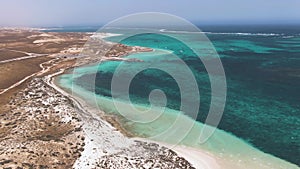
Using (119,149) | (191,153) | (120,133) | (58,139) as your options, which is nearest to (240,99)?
(191,153)

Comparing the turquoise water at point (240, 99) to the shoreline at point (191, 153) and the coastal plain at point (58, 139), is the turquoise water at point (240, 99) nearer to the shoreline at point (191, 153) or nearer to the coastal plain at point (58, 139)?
the shoreline at point (191, 153)

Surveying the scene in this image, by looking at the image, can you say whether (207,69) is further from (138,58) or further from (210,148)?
(210,148)

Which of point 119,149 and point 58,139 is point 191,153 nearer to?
point 119,149

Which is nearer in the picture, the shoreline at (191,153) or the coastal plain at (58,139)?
the coastal plain at (58,139)

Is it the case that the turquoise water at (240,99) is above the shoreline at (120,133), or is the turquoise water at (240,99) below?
above

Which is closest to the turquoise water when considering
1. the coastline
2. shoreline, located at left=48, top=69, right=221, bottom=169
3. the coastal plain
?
shoreline, located at left=48, top=69, right=221, bottom=169

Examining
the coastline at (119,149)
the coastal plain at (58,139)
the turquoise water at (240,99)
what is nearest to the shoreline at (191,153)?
the coastline at (119,149)

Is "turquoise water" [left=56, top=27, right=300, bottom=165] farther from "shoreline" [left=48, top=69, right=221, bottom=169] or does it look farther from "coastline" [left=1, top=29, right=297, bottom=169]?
"coastline" [left=1, top=29, right=297, bottom=169]

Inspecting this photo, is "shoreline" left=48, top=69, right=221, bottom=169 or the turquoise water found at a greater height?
the turquoise water

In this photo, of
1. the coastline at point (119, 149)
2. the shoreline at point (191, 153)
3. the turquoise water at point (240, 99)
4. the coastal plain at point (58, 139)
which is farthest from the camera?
the turquoise water at point (240, 99)

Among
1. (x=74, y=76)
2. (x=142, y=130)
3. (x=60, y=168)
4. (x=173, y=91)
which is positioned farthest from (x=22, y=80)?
(x=60, y=168)

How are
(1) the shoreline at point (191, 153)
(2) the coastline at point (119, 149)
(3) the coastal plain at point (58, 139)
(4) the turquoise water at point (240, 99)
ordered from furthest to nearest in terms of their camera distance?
(4) the turquoise water at point (240, 99)
(1) the shoreline at point (191, 153)
(2) the coastline at point (119, 149)
(3) the coastal plain at point (58, 139)

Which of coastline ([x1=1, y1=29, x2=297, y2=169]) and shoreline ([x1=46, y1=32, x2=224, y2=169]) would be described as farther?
shoreline ([x1=46, y1=32, x2=224, y2=169])
